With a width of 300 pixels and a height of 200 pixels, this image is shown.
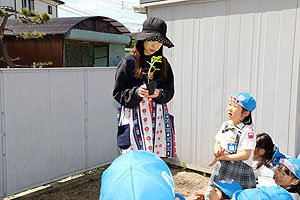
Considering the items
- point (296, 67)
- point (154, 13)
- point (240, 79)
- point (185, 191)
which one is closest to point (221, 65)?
point (240, 79)

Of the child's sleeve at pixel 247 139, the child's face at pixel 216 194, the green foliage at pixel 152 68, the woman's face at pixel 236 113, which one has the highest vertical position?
the green foliage at pixel 152 68

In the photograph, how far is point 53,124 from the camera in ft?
12.8

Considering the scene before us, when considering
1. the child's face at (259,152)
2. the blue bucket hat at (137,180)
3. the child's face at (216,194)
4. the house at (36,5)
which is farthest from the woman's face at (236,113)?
the house at (36,5)

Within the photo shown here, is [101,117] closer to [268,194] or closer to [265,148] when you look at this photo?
[265,148]

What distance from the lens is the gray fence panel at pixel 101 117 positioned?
441 cm

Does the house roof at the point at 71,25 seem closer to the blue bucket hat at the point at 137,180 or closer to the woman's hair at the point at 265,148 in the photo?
the woman's hair at the point at 265,148

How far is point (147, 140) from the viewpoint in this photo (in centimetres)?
211

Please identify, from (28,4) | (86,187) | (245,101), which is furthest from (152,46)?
(28,4)

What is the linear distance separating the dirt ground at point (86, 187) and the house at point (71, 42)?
639cm

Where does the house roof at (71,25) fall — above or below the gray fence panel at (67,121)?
above

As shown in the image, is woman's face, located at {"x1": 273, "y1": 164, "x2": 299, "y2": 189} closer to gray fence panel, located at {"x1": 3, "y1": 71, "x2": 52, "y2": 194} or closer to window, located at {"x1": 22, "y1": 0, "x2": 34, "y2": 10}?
gray fence panel, located at {"x1": 3, "y1": 71, "x2": 52, "y2": 194}

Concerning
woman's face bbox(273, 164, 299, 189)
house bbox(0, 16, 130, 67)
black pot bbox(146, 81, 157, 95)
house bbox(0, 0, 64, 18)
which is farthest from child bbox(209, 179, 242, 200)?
house bbox(0, 0, 64, 18)

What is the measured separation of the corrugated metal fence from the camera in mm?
3447

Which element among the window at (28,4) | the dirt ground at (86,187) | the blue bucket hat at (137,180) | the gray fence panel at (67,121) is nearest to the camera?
the blue bucket hat at (137,180)
